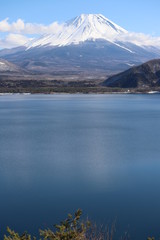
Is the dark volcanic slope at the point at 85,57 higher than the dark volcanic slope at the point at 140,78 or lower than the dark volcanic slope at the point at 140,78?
higher

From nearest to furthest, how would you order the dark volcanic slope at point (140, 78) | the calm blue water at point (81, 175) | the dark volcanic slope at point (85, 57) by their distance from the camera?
1. the calm blue water at point (81, 175)
2. the dark volcanic slope at point (140, 78)
3. the dark volcanic slope at point (85, 57)

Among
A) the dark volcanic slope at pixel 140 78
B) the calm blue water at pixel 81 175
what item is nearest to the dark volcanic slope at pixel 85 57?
the dark volcanic slope at pixel 140 78

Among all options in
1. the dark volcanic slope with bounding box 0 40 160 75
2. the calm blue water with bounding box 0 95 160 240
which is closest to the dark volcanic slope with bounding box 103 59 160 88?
the calm blue water with bounding box 0 95 160 240


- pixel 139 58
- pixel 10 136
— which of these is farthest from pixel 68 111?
pixel 139 58

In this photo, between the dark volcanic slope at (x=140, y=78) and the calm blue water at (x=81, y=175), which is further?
the dark volcanic slope at (x=140, y=78)

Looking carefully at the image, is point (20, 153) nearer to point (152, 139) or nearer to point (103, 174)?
point (103, 174)

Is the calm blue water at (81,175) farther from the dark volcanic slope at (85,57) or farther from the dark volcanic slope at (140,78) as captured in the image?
the dark volcanic slope at (85,57)

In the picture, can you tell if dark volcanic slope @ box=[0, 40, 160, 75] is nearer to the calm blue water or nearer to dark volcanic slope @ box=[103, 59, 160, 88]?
dark volcanic slope @ box=[103, 59, 160, 88]
